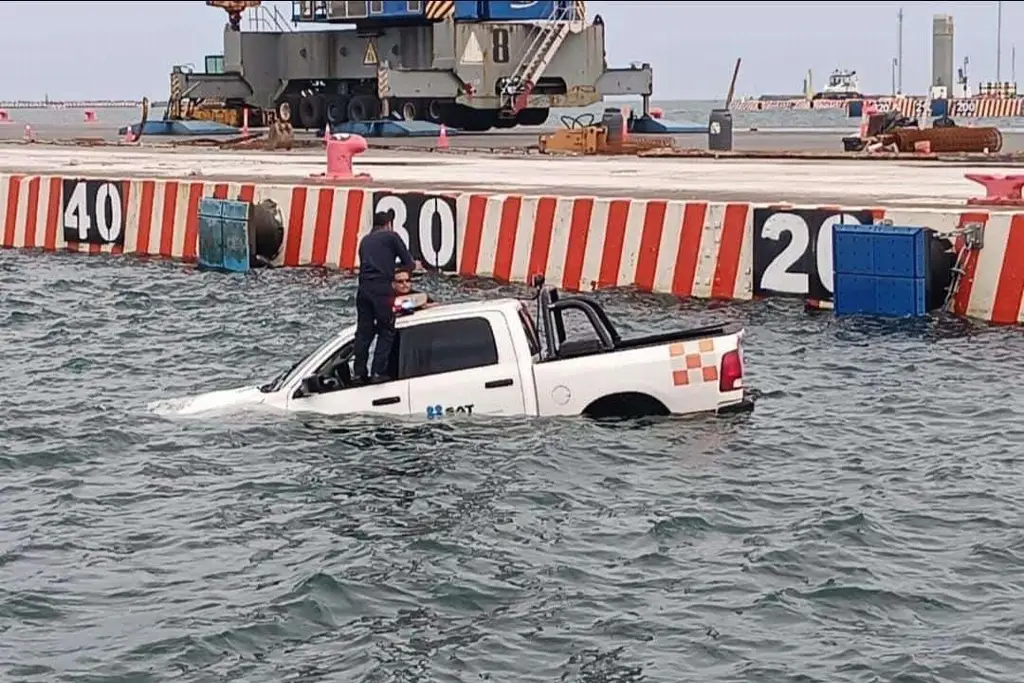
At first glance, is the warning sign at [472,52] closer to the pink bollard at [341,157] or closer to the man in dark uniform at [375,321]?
the pink bollard at [341,157]

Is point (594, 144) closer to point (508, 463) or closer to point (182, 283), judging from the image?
point (182, 283)

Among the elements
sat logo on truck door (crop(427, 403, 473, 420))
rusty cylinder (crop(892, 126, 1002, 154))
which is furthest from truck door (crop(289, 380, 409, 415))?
rusty cylinder (crop(892, 126, 1002, 154))

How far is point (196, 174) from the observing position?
33625 millimetres

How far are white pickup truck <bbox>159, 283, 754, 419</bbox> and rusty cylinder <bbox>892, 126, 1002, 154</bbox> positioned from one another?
27.8 metres

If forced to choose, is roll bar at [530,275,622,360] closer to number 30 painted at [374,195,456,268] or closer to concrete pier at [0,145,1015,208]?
concrete pier at [0,145,1015,208]

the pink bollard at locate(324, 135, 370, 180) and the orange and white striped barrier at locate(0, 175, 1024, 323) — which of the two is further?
the pink bollard at locate(324, 135, 370, 180)

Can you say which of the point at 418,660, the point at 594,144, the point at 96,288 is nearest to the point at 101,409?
the point at 418,660

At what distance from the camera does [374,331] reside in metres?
14.5

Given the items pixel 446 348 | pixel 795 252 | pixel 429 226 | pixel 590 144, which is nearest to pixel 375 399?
pixel 446 348

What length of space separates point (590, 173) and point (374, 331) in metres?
19.7

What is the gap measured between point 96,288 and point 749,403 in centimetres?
1405

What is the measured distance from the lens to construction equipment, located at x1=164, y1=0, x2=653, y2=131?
178ft

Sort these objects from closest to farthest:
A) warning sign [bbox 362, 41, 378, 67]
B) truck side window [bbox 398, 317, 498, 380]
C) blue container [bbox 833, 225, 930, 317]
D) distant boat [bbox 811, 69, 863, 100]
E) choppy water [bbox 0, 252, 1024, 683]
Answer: choppy water [bbox 0, 252, 1024, 683] < truck side window [bbox 398, 317, 498, 380] < blue container [bbox 833, 225, 930, 317] < warning sign [bbox 362, 41, 378, 67] < distant boat [bbox 811, 69, 863, 100]

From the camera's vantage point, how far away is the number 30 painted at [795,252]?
72.8 feet
